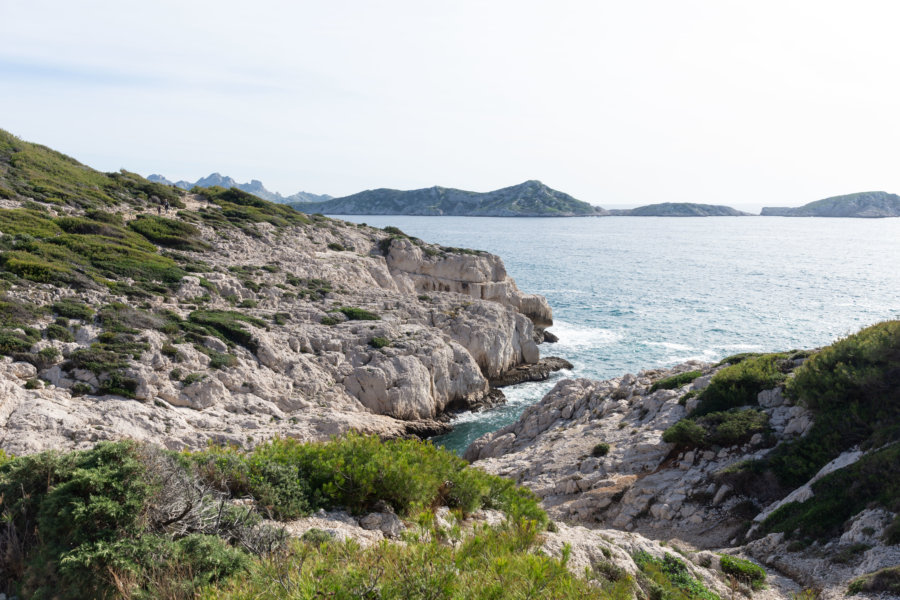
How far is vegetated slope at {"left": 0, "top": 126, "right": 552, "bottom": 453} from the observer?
19.1 m

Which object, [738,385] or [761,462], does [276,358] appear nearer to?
[738,385]

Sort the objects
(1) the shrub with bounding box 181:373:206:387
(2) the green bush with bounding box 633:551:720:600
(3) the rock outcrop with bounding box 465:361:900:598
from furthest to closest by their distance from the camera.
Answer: (1) the shrub with bounding box 181:373:206:387 < (3) the rock outcrop with bounding box 465:361:900:598 < (2) the green bush with bounding box 633:551:720:600

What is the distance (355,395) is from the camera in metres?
26.5

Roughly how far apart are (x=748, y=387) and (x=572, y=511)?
8.46 meters

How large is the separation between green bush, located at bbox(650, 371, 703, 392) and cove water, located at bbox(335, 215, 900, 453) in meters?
9.70

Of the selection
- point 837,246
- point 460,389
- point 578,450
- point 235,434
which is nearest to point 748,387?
point 578,450

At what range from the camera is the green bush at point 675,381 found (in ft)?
73.4

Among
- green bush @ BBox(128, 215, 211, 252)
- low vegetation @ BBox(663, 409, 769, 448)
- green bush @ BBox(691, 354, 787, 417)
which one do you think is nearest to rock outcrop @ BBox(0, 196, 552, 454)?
green bush @ BBox(128, 215, 211, 252)

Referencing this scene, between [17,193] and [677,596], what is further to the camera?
[17,193]

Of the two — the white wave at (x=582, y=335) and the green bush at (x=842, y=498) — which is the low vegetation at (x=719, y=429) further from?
the white wave at (x=582, y=335)

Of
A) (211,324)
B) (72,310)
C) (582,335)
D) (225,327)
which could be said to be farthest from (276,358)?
(582,335)

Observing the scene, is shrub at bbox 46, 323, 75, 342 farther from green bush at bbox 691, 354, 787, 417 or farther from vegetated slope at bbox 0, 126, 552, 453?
green bush at bbox 691, 354, 787, 417

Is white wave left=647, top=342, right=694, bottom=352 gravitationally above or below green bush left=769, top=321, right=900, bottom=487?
below

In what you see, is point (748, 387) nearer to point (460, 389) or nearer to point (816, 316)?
point (460, 389)
